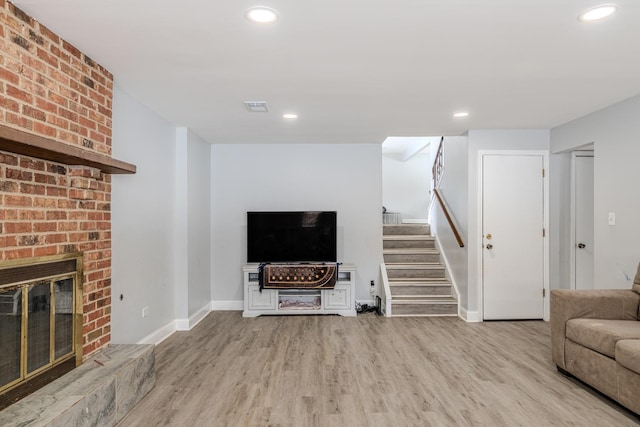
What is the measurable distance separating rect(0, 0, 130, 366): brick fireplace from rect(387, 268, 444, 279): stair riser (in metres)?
3.64

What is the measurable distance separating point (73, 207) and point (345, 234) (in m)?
3.47

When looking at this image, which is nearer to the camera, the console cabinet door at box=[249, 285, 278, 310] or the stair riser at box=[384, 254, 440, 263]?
the console cabinet door at box=[249, 285, 278, 310]

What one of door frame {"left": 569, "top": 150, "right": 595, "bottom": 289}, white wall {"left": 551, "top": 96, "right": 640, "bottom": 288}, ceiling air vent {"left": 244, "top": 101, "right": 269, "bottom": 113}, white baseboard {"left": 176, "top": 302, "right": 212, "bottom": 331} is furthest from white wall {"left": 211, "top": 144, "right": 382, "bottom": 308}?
white wall {"left": 551, "top": 96, "right": 640, "bottom": 288}

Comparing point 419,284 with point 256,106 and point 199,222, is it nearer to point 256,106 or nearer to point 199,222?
point 199,222

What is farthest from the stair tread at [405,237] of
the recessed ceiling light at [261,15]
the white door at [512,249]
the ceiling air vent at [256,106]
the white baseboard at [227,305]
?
the recessed ceiling light at [261,15]

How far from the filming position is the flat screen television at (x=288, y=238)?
486cm

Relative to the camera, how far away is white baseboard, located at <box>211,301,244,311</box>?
16.8ft

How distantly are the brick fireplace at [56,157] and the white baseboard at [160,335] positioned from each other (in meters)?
0.82

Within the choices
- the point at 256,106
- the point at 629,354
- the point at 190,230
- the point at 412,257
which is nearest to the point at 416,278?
the point at 412,257

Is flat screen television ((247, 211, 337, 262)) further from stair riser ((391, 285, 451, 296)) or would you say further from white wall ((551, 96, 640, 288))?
white wall ((551, 96, 640, 288))

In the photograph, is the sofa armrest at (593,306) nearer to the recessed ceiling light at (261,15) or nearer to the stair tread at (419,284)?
the stair tread at (419,284)

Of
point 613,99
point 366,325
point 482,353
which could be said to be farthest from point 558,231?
point 366,325

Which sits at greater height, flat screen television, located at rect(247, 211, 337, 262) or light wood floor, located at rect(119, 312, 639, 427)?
flat screen television, located at rect(247, 211, 337, 262)

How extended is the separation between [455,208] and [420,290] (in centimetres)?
123
